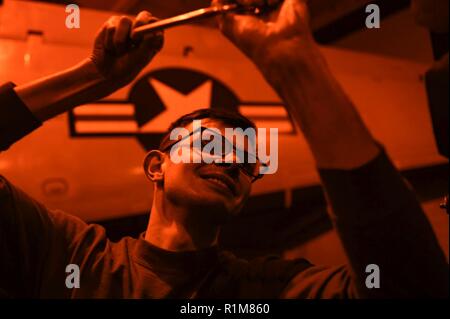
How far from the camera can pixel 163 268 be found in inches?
23.5

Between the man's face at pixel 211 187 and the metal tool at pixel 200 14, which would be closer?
the metal tool at pixel 200 14

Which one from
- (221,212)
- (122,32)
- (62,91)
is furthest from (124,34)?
Answer: (221,212)

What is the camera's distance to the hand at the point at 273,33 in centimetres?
43

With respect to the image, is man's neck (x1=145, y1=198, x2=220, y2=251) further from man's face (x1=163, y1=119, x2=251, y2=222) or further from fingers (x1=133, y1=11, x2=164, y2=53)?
fingers (x1=133, y1=11, x2=164, y2=53)

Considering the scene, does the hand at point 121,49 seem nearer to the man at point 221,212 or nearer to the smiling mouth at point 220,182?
the man at point 221,212

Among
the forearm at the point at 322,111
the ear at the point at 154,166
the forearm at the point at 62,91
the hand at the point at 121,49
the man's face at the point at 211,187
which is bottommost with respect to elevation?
the man's face at the point at 211,187

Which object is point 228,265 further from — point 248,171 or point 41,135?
point 41,135

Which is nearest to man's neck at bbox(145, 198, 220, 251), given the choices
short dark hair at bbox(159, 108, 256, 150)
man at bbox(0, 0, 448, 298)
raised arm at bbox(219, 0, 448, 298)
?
man at bbox(0, 0, 448, 298)

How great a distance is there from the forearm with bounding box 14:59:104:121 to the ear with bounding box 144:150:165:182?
0.39ft

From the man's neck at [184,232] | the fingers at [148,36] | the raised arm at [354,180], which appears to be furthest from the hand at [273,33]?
the man's neck at [184,232]

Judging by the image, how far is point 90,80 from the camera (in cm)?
61

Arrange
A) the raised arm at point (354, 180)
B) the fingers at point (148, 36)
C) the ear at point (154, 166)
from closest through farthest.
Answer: the raised arm at point (354, 180) → the fingers at point (148, 36) → the ear at point (154, 166)

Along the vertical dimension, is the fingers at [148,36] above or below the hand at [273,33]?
above
